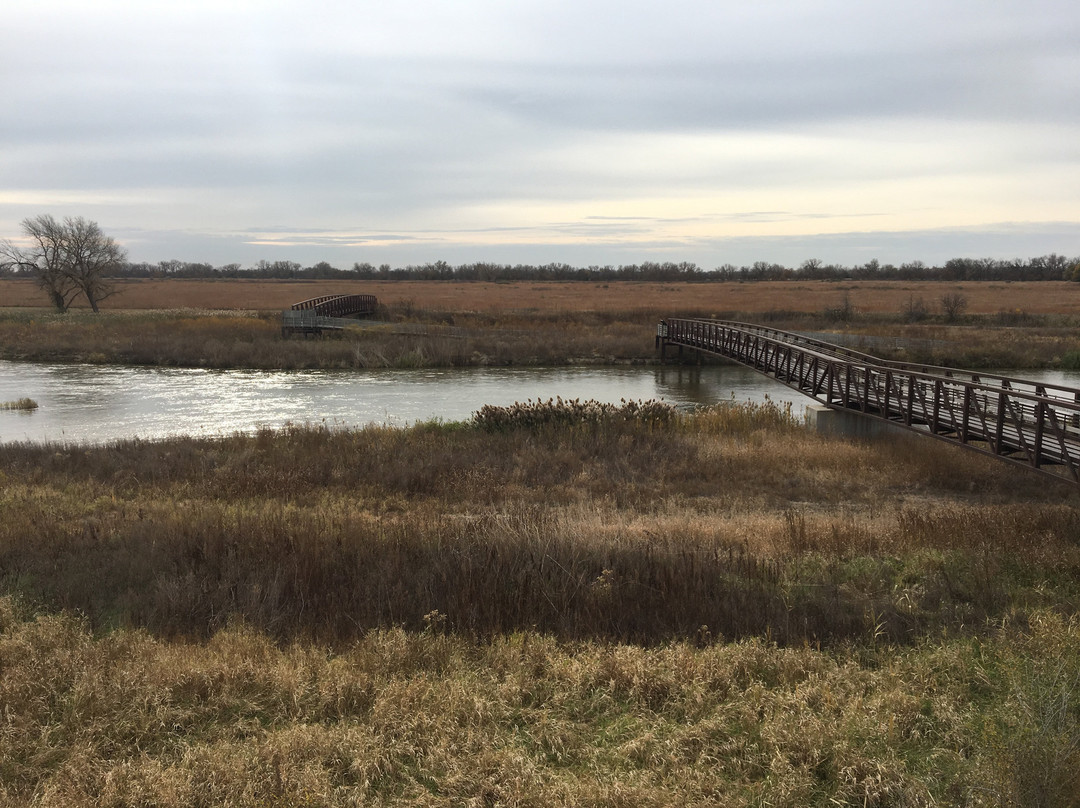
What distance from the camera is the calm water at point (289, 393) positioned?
25.2m

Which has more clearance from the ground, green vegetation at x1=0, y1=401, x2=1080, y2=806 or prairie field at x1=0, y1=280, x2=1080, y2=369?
prairie field at x1=0, y1=280, x2=1080, y2=369

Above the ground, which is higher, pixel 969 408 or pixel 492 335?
pixel 492 335

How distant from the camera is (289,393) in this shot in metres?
32.6

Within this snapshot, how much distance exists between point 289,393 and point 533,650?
28120 mm

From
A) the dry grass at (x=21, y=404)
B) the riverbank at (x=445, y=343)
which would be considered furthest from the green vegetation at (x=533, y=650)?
the riverbank at (x=445, y=343)

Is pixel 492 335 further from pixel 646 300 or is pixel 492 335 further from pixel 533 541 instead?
pixel 533 541

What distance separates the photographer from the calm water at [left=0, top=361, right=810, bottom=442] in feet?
82.8

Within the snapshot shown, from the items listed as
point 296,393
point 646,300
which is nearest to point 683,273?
point 646,300

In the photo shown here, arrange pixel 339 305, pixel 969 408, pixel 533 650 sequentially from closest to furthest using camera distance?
pixel 533 650 → pixel 969 408 → pixel 339 305

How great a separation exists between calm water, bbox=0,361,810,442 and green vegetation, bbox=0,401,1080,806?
1166 cm

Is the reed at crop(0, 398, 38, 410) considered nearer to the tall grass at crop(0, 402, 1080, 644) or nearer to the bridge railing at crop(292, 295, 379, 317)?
the tall grass at crop(0, 402, 1080, 644)

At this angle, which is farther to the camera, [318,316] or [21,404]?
[318,316]

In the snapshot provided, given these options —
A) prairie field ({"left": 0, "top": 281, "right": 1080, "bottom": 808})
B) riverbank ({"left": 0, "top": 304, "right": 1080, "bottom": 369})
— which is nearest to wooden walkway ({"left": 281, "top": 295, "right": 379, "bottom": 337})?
riverbank ({"left": 0, "top": 304, "right": 1080, "bottom": 369})

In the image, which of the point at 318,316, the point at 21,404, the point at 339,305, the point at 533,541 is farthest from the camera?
the point at 339,305
